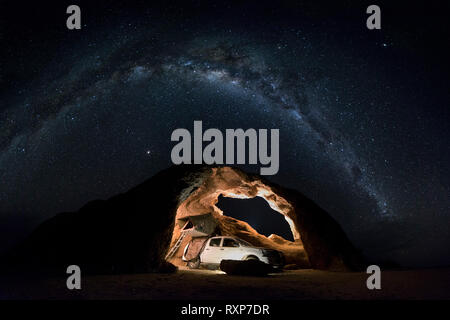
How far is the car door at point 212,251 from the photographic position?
16.1 metres

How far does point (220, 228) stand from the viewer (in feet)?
70.0

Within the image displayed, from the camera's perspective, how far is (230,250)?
15688mm

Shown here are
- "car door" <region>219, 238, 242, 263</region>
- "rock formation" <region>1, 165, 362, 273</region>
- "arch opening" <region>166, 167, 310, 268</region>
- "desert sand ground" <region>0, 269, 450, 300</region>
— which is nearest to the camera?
"desert sand ground" <region>0, 269, 450, 300</region>

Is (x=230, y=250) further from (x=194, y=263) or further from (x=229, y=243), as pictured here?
(x=194, y=263)

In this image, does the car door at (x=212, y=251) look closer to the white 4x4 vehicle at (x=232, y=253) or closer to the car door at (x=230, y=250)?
the white 4x4 vehicle at (x=232, y=253)

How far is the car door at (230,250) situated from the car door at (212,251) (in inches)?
9.8

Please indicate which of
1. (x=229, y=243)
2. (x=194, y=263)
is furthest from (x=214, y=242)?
(x=194, y=263)

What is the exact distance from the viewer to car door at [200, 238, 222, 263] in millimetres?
16084

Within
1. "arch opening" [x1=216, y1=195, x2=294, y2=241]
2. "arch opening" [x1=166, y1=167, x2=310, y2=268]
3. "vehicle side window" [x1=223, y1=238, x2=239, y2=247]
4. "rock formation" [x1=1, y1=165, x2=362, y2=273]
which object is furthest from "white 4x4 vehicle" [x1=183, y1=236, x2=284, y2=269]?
"arch opening" [x1=216, y1=195, x2=294, y2=241]

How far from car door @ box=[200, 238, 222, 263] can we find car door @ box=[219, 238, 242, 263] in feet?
0.82

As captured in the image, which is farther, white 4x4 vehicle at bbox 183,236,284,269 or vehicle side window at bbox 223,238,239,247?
vehicle side window at bbox 223,238,239,247

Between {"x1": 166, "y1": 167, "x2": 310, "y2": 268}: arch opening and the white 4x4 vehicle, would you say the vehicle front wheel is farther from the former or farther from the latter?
{"x1": 166, "y1": 167, "x2": 310, "y2": 268}: arch opening
